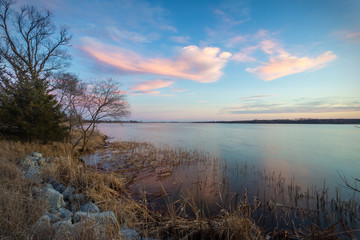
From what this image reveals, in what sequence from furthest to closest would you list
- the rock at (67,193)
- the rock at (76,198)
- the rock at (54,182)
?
the rock at (54,182) → the rock at (67,193) → the rock at (76,198)

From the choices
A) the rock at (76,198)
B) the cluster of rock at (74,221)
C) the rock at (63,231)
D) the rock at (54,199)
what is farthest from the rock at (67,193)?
the rock at (63,231)

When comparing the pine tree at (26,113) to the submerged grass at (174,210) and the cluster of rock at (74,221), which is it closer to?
the submerged grass at (174,210)

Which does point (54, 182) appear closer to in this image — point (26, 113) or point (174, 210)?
point (174, 210)

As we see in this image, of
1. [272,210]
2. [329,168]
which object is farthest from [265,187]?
[329,168]

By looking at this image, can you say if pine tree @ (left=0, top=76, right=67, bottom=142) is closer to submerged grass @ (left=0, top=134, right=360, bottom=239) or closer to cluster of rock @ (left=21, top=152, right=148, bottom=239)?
submerged grass @ (left=0, top=134, right=360, bottom=239)

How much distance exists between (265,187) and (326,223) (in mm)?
2555

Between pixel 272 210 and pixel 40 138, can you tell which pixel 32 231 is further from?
pixel 40 138

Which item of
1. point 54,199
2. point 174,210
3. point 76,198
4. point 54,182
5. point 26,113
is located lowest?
point 174,210

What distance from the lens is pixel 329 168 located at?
35.4ft

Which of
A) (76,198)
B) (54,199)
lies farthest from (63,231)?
(76,198)

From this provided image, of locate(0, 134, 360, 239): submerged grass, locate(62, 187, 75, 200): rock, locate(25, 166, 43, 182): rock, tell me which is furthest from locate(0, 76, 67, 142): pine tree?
locate(62, 187, 75, 200): rock

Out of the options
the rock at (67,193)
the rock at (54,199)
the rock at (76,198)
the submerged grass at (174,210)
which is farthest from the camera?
the rock at (67,193)

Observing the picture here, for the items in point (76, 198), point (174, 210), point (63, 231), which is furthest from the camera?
point (174, 210)

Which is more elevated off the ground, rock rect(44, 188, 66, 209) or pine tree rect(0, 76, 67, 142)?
pine tree rect(0, 76, 67, 142)
